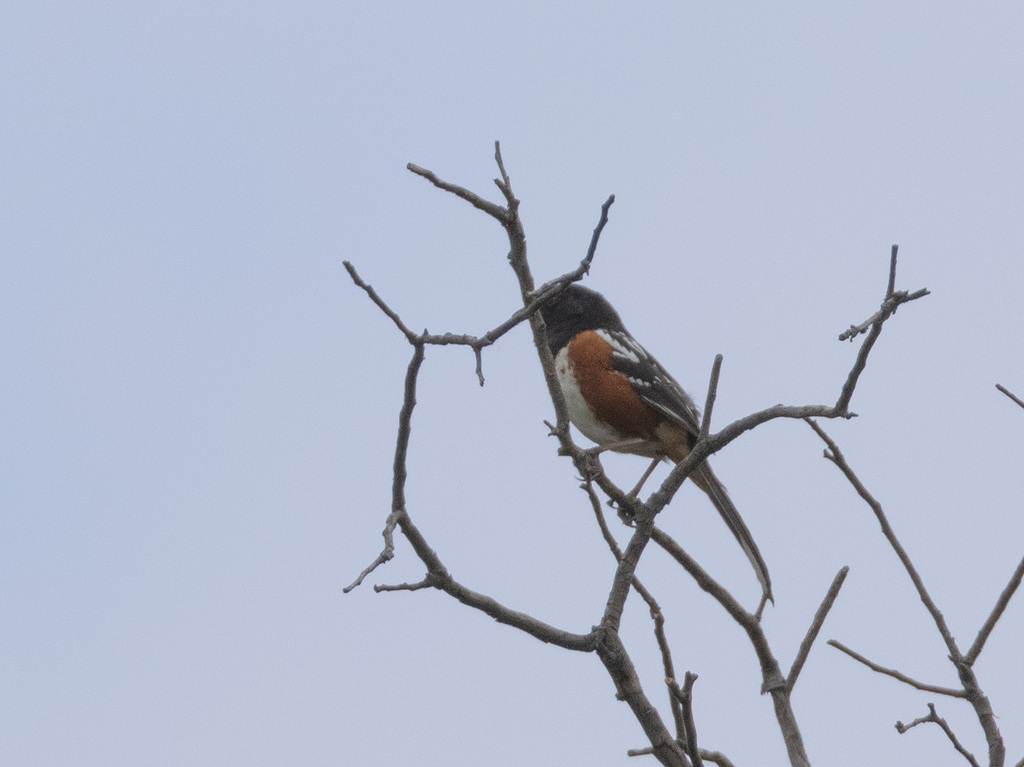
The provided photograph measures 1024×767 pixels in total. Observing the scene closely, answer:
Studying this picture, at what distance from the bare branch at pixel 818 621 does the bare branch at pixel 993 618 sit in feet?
1.26

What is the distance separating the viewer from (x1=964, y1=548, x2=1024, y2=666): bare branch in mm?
2713

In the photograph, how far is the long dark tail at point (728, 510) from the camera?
5426 mm

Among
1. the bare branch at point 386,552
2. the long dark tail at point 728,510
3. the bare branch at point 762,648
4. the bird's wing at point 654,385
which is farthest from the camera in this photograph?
the bird's wing at point 654,385

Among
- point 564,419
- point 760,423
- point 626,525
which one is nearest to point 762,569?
point 626,525

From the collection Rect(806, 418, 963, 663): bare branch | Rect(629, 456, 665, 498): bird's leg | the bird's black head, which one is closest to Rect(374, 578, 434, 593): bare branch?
Rect(806, 418, 963, 663): bare branch

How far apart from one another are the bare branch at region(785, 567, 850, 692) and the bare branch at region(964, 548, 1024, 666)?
0.39m

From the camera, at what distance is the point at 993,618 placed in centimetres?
272

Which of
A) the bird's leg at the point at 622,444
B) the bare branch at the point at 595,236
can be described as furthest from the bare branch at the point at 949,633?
the bird's leg at the point at 622,444

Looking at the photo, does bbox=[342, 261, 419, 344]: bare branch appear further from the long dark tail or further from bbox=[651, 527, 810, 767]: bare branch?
the long dark tail

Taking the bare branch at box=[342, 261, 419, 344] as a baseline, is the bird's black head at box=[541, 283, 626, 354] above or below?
above

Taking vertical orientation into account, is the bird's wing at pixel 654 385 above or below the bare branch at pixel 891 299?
above

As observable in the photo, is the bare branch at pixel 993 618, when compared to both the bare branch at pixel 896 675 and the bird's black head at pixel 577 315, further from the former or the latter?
the bird's black head at pixel 577 315

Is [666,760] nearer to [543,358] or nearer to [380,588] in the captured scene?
[380,588]

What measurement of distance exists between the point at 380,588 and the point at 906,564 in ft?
4.34
